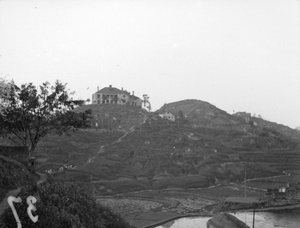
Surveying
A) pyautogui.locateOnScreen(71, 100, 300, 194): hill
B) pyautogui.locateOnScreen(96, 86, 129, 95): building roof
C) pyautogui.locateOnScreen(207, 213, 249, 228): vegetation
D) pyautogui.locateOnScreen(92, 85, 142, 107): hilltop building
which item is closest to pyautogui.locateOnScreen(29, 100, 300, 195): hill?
pyautogui.locateOnScreen(71, 100, 300, 194): hill

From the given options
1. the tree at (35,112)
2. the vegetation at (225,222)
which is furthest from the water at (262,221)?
the tree at (35,112)

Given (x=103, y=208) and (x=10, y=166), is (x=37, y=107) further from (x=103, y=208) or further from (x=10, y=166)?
(x=103, y=208)

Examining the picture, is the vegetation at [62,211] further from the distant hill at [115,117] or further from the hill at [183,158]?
the distant hill at [115,117]

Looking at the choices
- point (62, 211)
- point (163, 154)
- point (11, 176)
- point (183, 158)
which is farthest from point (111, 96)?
point (62, 211)

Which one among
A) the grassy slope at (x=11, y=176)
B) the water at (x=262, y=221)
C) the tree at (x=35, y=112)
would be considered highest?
the tree at (x=35, y=112)

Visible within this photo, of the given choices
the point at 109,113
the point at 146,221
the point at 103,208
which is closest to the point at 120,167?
the point at 146,221
